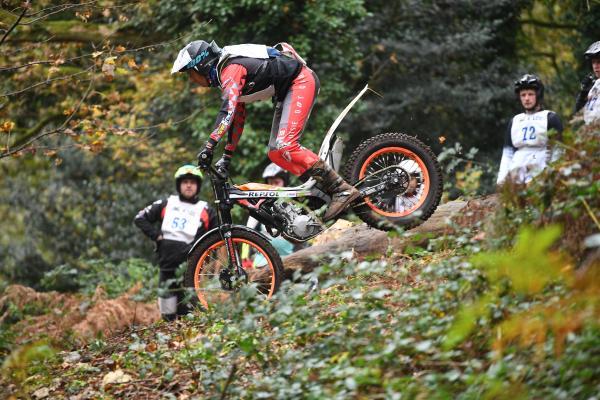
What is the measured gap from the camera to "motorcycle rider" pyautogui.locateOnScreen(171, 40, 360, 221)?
8109mm

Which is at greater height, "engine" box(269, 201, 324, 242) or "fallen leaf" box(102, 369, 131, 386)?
"engine" box(269, 201, 324, 242)

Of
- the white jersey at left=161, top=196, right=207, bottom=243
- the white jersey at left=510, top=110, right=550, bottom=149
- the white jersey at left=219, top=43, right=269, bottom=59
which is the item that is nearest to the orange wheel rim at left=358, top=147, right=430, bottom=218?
the white jersey at left=510, top=110, right=550, bottom=149

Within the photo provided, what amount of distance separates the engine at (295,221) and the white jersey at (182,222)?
2.11m

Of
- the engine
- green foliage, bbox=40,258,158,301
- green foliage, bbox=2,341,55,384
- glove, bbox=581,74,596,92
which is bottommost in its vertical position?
green foliage, bbox=40,258,158,301

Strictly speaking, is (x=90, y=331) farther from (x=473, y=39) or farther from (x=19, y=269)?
(x=473, y=39)

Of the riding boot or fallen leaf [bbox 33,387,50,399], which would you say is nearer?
fallen leaf [bbox 33,387,50,399]

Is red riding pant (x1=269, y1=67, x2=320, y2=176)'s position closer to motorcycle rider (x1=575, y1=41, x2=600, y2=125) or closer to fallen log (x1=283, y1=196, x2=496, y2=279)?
fallen log (x1=283, y1=196, x2=496, y2=279)

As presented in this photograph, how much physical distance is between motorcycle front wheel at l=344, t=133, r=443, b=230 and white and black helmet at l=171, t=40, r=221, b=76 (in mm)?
1516

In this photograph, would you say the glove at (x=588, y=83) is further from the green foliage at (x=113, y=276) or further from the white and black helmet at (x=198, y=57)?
the green foliage at (x=113, y=276)

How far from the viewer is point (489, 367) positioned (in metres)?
5.15

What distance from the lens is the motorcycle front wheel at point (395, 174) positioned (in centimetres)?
846

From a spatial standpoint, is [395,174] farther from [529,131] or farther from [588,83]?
[588,83]

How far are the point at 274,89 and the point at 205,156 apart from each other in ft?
3.19

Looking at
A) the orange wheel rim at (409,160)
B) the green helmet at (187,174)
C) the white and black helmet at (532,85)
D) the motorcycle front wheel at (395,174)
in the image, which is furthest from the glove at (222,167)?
the white and black helmet at (532,85)
